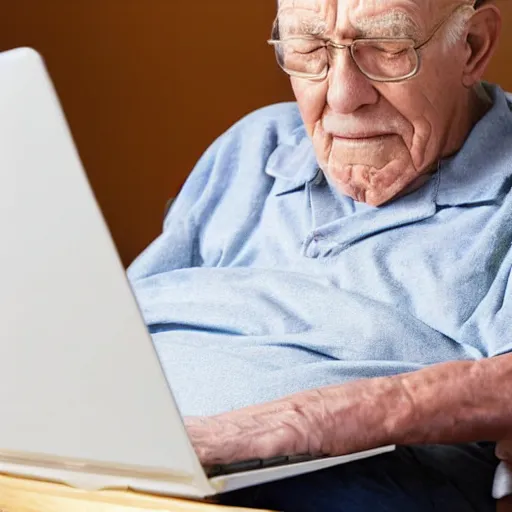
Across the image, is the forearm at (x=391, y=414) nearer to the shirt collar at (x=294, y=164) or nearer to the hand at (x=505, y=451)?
the hand at (x=505, y=451)

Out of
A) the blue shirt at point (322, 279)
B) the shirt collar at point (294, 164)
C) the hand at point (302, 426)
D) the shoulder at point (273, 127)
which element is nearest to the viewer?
the hand at point (302, 426)

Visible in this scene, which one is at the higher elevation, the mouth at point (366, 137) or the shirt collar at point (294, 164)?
the mouth at point (366, 137)

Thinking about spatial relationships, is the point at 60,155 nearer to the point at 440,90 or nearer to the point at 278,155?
the point at 440,90

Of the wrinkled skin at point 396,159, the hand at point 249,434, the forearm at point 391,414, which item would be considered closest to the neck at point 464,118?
the wrinkled skin at point 396,159

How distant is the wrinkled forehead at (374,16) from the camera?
1.30 m

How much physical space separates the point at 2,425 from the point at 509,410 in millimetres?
579

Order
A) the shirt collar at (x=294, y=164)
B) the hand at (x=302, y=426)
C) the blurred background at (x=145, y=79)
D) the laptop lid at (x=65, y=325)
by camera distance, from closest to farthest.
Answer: the laptop lid at (x=65, y=325), the hand at (x=302, y=426), the shirt collar at (x=294, y=164), the blurred background at (x=145, y=79)

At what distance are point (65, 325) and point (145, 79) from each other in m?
1.68

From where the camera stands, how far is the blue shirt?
121 cm

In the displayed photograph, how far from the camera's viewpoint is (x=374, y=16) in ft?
4.30

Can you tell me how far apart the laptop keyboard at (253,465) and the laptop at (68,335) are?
0.01m

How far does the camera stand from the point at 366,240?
1.38m

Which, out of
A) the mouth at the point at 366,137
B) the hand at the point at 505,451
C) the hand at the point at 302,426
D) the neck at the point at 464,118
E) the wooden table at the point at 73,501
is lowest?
the hand at the point at 505,451

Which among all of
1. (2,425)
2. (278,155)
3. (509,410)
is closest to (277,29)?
(278,155)
